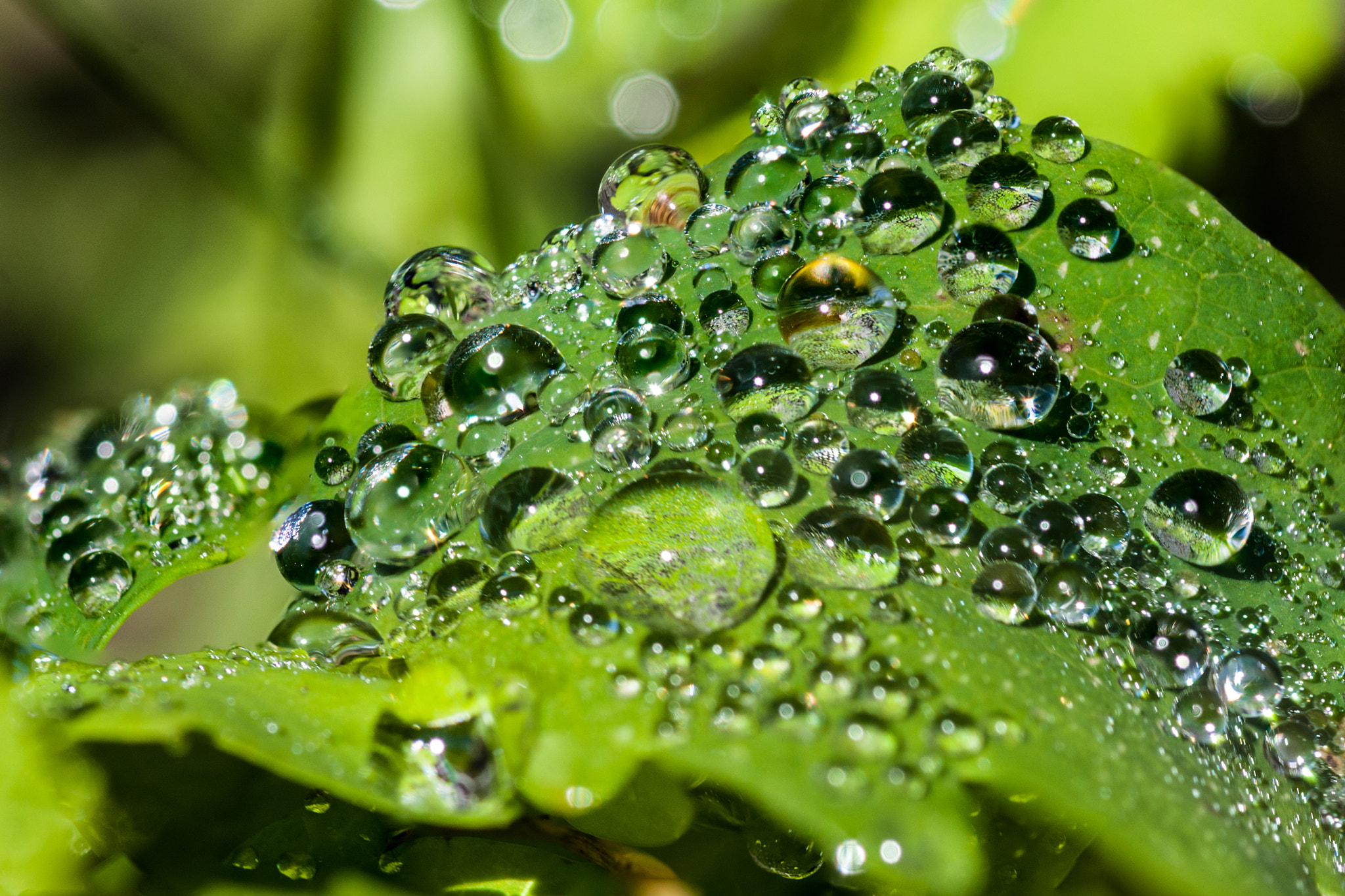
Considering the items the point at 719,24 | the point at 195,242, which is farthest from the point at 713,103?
the point at 195,242

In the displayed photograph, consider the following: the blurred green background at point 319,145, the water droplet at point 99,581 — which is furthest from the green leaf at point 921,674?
the blurred green background at point 319,145

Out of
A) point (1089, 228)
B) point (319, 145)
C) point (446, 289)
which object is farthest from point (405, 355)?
point (319, 145)

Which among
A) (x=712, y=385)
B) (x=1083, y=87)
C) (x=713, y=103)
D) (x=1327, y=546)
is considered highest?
(x=713, y=103)

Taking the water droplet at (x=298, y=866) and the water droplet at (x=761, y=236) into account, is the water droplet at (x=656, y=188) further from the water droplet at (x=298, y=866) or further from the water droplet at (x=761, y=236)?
the water droplet at (x=298, y=866)

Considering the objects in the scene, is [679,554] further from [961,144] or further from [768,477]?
[961,144]

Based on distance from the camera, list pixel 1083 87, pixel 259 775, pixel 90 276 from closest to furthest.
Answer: pixel 259 775 → pixel 1083 87 → pixel 90 276

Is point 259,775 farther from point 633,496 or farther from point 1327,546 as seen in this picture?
point 1327,546

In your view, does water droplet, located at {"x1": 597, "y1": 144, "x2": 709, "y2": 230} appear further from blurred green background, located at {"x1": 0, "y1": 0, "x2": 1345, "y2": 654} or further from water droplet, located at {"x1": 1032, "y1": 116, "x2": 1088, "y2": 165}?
blurred green background, located at {"x1": 0, "y1": 0, "x2": 1345, "y2": 654}

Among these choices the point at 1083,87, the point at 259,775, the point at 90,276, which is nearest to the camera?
the point at 259,775
